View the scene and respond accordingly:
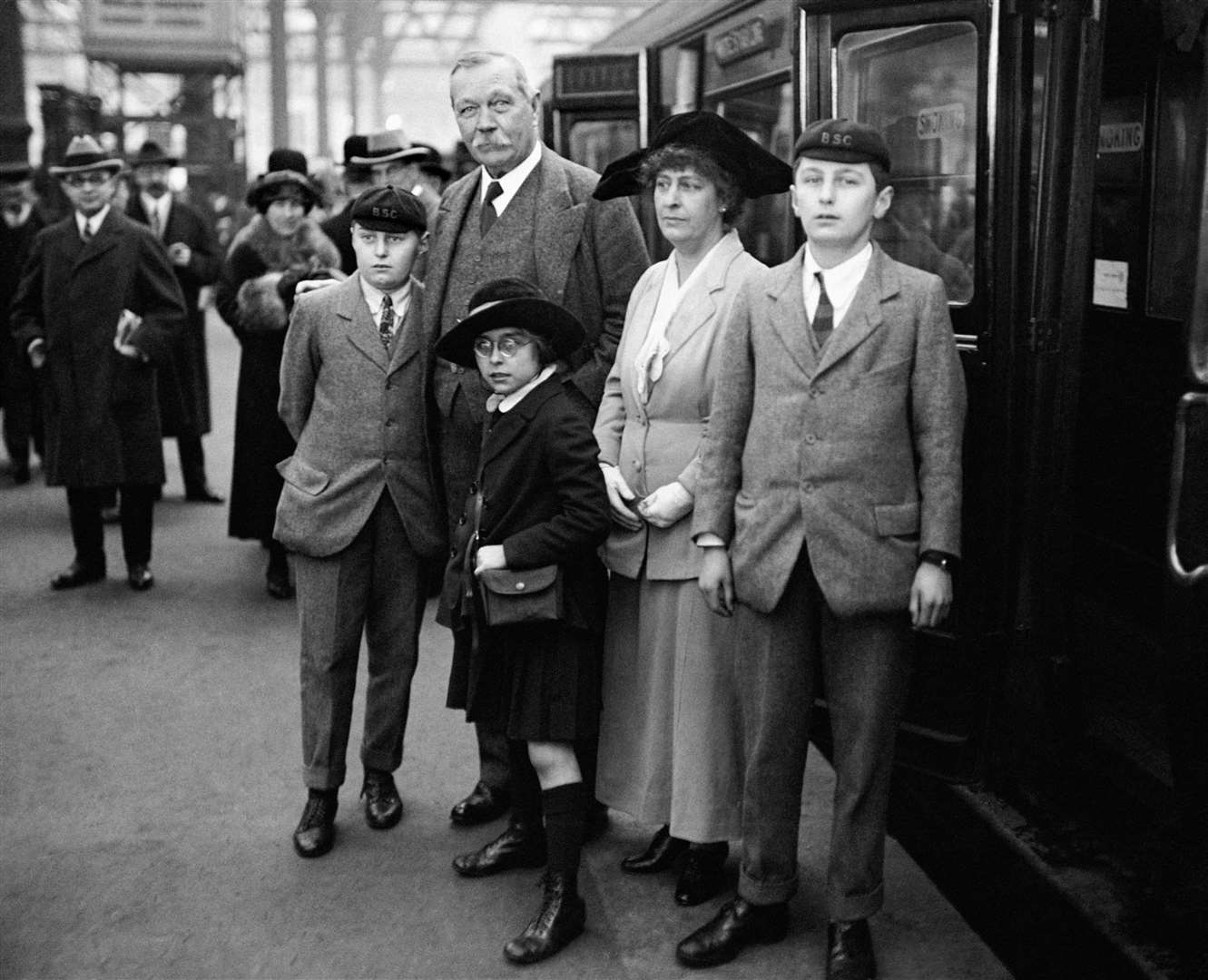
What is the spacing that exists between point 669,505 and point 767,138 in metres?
3.40

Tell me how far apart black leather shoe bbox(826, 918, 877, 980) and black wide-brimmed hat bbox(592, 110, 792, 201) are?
1727 mm

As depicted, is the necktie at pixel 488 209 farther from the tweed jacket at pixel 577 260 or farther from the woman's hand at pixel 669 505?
the woman's hand at pixel 669 505

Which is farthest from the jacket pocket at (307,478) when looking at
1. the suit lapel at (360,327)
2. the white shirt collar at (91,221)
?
the white shirt collar at (91,221)

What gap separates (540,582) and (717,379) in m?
0.62

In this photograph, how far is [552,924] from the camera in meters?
3.48

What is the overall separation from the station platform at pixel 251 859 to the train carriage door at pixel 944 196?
0.47 metres

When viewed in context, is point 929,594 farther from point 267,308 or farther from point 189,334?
point 189,334

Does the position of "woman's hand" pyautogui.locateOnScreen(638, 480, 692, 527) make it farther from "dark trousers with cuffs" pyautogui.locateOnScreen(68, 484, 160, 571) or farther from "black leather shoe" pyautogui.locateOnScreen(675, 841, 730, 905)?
"dark trousers with cuffs" pyautogui.locateOnScreen(68, 484, 160, 571)

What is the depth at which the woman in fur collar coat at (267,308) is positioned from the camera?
6297 mm

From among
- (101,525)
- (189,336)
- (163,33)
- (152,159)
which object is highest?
(163,33)

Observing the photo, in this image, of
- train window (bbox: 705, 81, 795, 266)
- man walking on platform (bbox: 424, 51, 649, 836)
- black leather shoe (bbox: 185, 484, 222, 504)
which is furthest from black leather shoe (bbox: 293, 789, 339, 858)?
black leather shoe (bbox: 185, 484, 222, 504)

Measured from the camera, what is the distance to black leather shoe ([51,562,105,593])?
687 cm

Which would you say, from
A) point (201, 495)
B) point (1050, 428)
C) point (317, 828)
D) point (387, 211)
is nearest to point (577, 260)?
point (387, 211)

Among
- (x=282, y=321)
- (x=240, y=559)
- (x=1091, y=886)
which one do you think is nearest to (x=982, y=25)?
(x=1091, y=886)
